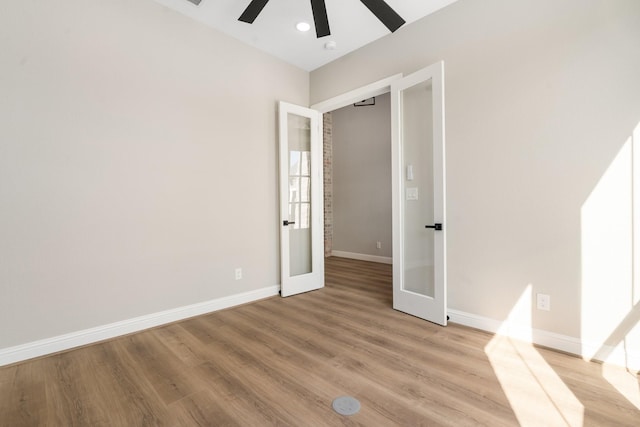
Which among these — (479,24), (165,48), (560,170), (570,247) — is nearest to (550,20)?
(479,24)

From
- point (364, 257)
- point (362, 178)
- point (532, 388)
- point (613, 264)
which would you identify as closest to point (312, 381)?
point (532, 388)

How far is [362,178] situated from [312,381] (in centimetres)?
478

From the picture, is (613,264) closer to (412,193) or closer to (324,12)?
(412,193)

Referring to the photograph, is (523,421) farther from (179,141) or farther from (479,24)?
(179,141)

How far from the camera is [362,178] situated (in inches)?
246

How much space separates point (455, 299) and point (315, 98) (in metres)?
3.20

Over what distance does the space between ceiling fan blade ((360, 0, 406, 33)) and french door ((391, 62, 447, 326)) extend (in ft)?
1.80

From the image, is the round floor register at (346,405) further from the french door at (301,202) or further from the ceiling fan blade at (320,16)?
the ceiling fan blade at (320,16)

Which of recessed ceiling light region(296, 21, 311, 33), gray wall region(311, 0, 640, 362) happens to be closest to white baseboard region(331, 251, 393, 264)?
gray wall region(311, 0, 640, 362)

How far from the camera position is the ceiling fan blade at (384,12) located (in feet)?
7.78

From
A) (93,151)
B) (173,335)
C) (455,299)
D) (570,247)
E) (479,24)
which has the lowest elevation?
(173,335)

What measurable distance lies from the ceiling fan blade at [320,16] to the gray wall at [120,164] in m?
1.36

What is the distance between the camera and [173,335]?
2.69 metres

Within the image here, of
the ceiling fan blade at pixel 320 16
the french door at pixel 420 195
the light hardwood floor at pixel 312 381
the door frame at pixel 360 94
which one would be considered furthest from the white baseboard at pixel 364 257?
the ceiling fan blade at pixel 320 16
